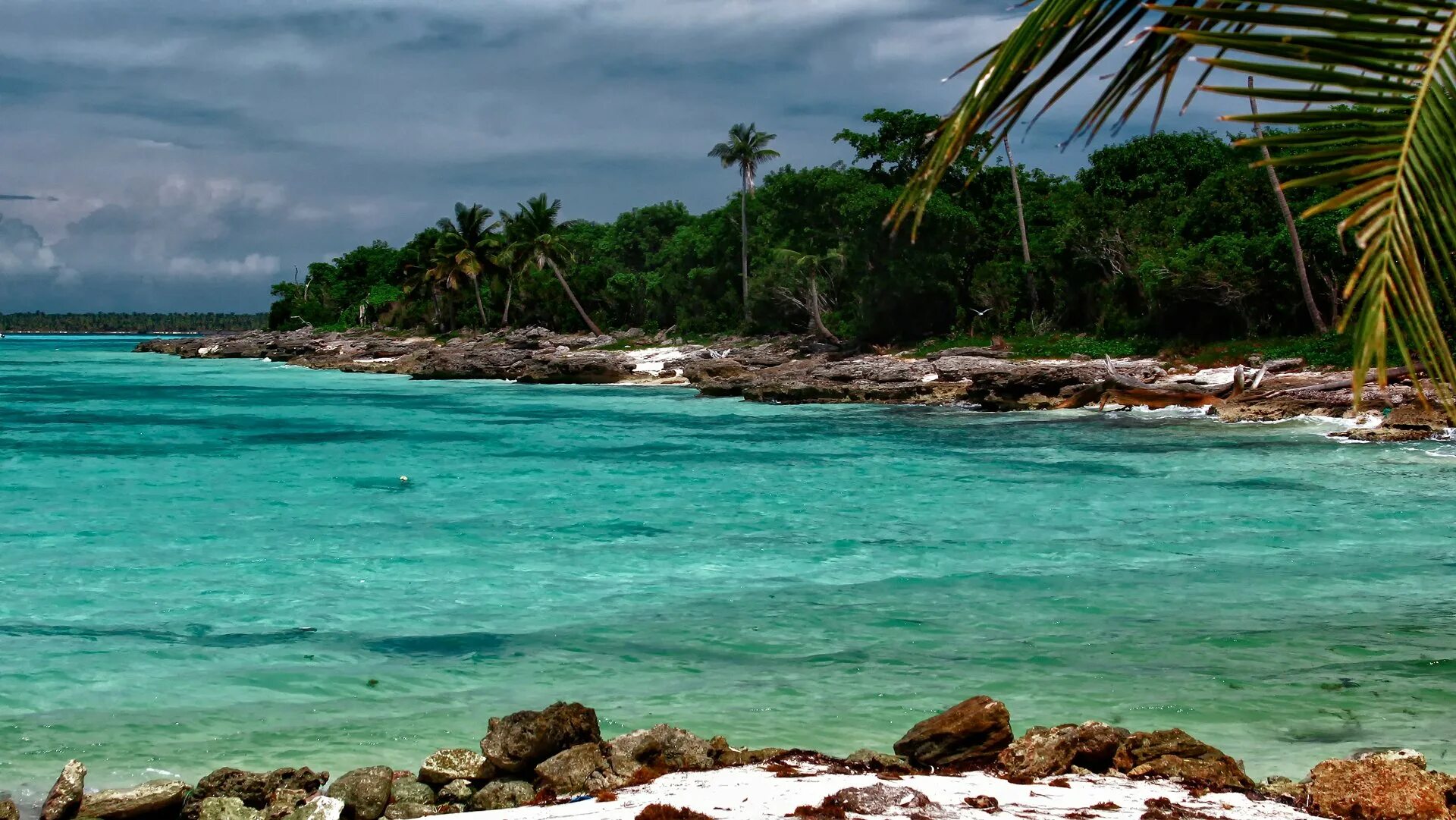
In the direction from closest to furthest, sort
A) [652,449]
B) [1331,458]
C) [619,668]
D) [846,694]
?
[846,694] → [619,668] → [1331,458] → [652,449]

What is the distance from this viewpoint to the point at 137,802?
240 inches

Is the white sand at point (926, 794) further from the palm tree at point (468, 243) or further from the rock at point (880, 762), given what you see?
the palm tree at point (468, 243)

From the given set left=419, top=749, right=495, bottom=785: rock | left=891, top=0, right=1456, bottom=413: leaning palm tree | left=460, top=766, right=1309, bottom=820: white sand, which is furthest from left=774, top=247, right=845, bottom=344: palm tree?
left=891, top=0, right=1456, bottom=413: leaning palm tree

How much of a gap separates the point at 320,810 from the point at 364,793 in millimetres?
324

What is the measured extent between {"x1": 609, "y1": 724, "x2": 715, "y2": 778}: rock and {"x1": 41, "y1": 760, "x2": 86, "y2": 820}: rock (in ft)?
9.34

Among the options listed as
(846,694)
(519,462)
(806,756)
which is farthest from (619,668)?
(519,462)

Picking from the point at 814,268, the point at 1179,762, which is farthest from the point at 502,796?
the point at 814,268

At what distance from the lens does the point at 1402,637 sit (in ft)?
31.3

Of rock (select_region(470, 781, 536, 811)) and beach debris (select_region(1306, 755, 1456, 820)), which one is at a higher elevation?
beach debris (select_region(1306, 755, 1456, 820))

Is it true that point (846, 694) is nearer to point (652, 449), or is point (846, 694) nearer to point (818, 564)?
point (818, 564)

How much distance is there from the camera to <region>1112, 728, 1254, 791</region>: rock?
5.71 meters

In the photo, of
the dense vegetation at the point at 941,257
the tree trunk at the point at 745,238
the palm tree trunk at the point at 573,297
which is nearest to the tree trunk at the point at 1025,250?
the dense vegetation at the point at 941,257

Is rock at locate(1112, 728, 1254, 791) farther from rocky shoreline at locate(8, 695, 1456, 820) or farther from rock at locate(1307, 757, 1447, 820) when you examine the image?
rock at locate(1307, 757, 1447, 820)

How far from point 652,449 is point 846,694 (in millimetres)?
19117
